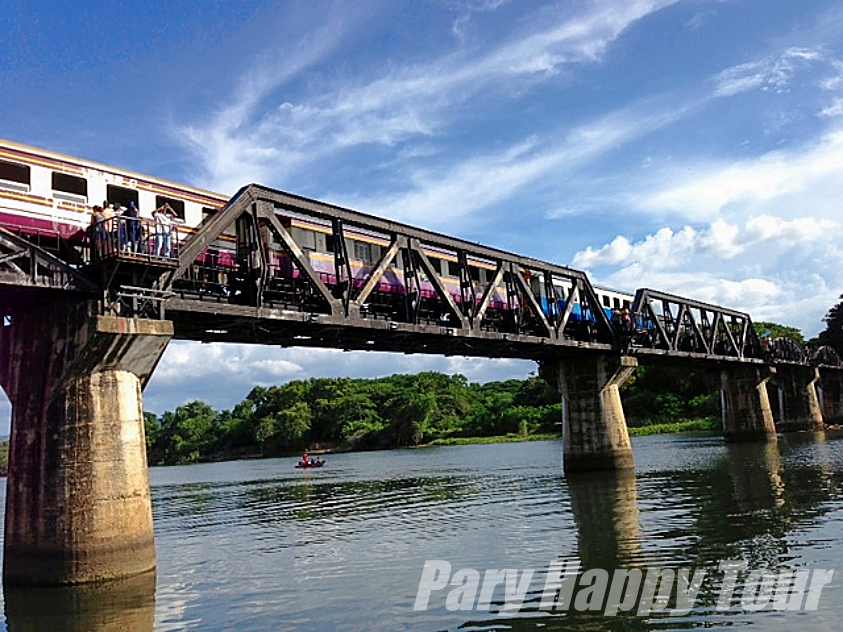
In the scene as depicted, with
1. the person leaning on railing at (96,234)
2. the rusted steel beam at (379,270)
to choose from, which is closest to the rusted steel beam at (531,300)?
the rusted steel beam at (379,270)

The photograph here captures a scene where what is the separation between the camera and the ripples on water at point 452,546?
15430 millimetres

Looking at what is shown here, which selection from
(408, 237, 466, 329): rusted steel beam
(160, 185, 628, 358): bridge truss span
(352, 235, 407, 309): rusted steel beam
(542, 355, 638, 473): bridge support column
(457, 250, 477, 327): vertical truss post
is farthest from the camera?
(542, 355, 638, 473): bridge support column

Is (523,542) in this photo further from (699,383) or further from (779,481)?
(699,383)

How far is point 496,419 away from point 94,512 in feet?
411

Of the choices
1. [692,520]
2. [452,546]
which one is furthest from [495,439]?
[452,546]

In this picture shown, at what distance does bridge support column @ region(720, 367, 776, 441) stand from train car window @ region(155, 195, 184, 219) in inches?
2487

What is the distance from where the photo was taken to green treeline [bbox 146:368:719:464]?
423 ft

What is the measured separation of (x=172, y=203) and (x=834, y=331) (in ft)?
444

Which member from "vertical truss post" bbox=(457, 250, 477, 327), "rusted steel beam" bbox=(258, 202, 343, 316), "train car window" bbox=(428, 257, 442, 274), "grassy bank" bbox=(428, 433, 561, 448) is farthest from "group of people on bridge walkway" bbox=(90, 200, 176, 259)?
"grassy bank" bbox=(428, 433, 561, 448)

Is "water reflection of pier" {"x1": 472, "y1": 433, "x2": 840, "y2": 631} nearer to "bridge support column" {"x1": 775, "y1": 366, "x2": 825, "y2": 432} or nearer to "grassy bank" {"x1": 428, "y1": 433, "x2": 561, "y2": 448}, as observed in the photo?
"bridge support column" {"x1": 775, "y1": 366, "x2": 825, "y2": 432}

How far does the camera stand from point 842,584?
15109mm

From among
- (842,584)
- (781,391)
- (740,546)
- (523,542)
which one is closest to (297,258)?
(523,542)

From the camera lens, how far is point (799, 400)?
98.7m

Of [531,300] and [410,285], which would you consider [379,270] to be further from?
[531,300]
